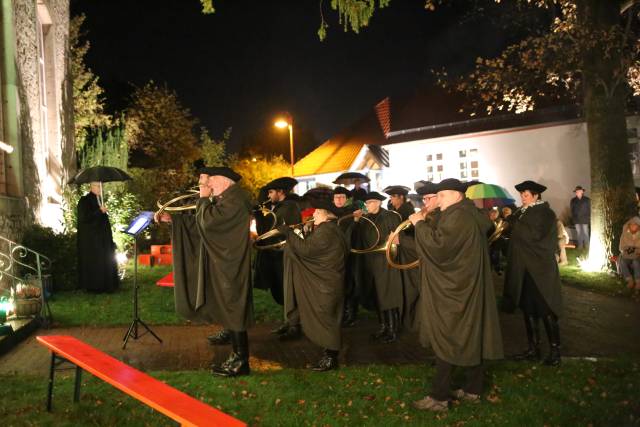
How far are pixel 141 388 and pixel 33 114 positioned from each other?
9.94 m

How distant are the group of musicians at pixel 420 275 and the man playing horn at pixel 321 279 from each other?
0.01 meters

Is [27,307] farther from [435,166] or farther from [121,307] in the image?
[435,166]

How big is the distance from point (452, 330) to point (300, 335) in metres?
3.50

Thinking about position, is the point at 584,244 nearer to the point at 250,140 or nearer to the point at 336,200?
the point at 336,200

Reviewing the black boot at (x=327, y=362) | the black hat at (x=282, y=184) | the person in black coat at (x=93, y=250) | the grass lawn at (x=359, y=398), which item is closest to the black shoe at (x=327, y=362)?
the black boot at (x=327, y=362)

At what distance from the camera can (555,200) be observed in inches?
939

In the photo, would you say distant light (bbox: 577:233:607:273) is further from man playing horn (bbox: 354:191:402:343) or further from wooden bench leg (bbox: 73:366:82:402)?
wooden bench leg (bbox: 73:366:82:402)

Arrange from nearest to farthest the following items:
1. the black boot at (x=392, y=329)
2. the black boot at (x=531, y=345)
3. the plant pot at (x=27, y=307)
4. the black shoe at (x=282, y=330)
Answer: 1. the black boot at (x=531, y=345)
2. the black boot at (x=392, y=329)
3. the black shoe at (x=282, y=330)
4. the plant pot at (x=27, y=307)

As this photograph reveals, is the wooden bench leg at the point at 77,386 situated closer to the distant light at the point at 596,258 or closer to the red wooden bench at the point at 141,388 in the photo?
the red wooden bench at the point at 141,388

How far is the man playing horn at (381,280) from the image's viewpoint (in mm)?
8078

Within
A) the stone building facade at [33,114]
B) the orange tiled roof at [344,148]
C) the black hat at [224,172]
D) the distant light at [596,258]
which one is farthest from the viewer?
the orange tiled roof at [344,148]

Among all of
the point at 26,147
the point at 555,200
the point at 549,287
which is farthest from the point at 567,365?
the point at 555,200

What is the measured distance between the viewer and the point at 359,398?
559cm

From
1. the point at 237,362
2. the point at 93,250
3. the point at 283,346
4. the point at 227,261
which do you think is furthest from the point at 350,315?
the point at 93,250
